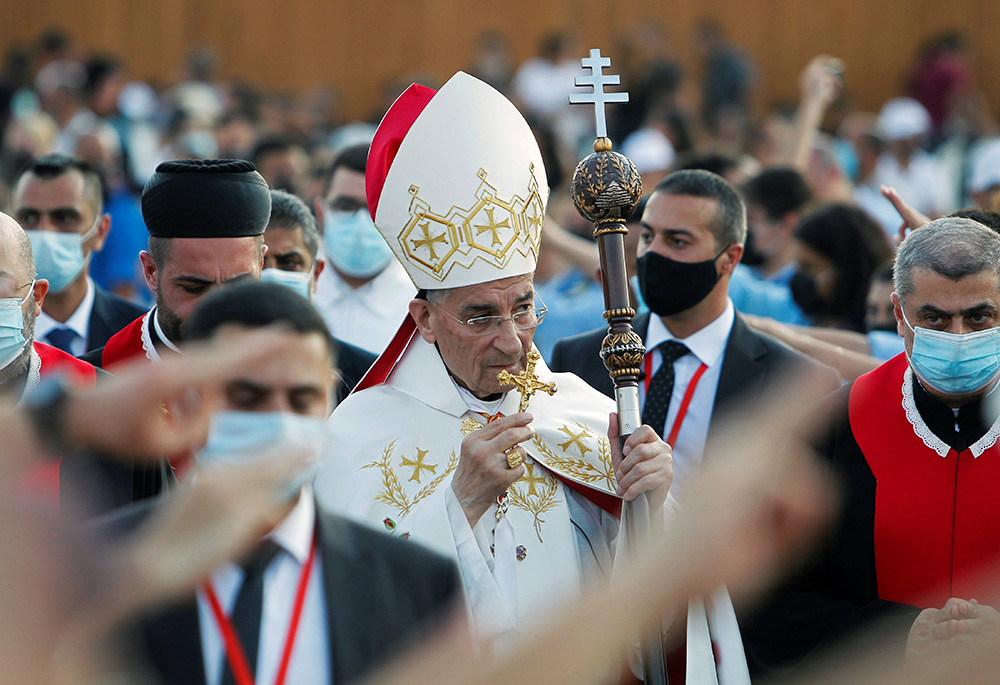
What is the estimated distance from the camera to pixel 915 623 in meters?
3.42

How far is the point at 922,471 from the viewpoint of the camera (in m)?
3.85

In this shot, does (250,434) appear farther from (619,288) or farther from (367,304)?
(367,304)

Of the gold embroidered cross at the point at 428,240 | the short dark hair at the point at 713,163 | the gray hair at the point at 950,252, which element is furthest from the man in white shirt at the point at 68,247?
the short dark hair at the point at 713,163

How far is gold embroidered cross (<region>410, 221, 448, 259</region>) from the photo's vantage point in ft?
13.0

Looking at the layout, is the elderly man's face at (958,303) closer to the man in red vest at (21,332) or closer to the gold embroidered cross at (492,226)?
the gold embroidered cross at (492,226)

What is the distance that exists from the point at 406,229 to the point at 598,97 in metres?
0.71

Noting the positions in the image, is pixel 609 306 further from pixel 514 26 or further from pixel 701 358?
pixel 514 26

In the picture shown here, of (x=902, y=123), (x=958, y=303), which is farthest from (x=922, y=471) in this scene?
(x=902, y=123)

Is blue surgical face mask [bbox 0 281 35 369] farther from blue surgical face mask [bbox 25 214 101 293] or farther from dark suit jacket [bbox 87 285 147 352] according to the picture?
blue surgical face mask [bbox 25 214 101 293]

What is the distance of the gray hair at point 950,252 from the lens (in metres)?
3.75

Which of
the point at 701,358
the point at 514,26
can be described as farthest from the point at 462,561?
the point at 514,26

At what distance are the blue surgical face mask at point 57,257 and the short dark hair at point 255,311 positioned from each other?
3.22m

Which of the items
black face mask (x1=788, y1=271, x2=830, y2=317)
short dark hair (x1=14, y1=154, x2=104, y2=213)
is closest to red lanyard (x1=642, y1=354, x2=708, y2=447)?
black face mask (x1=788, y1=271, x2=830, y2=317)

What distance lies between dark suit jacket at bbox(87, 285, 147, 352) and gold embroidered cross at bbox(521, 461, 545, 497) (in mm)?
2247
